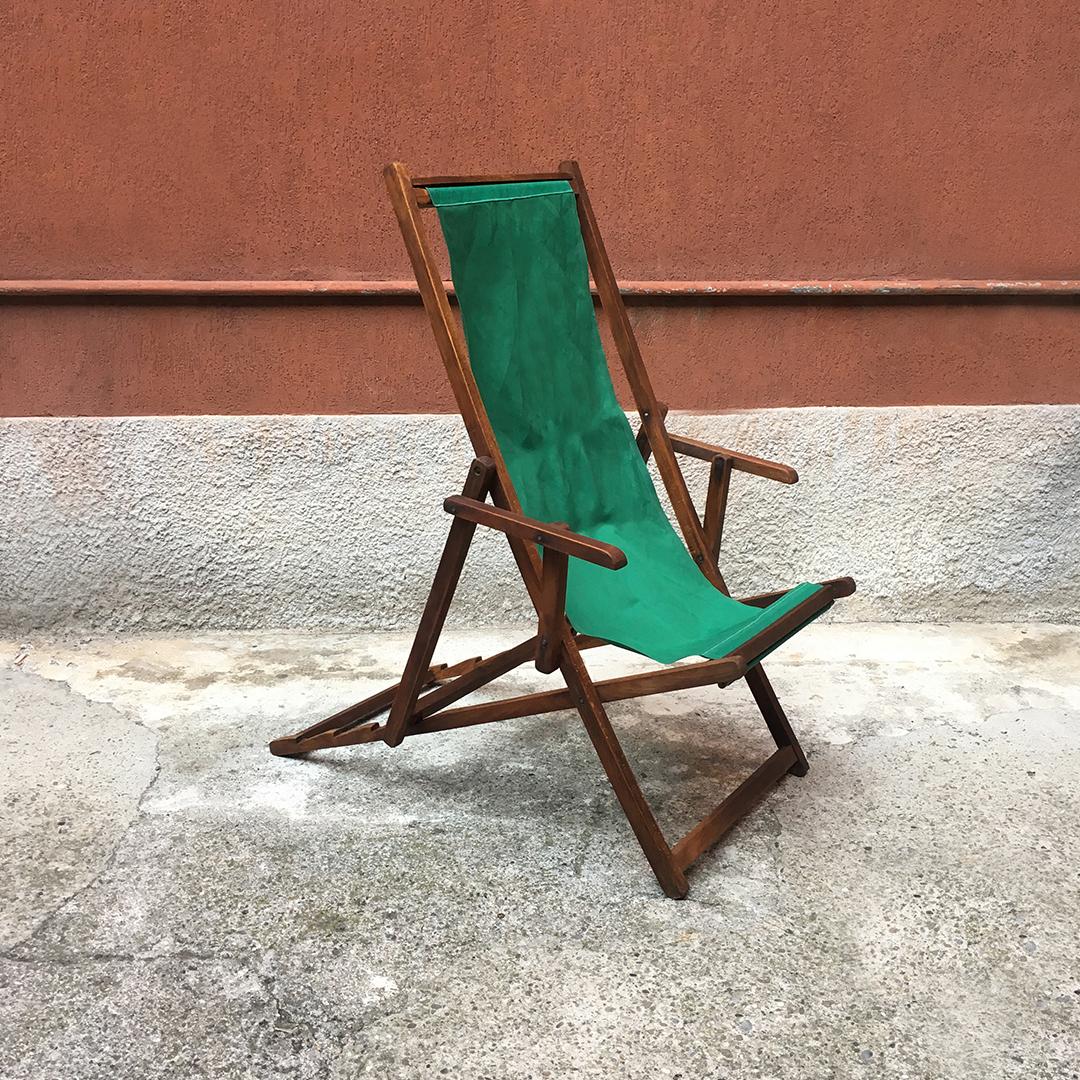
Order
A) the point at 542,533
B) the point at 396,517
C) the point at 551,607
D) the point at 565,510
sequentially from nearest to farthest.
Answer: the point at 542,533 → the point at 551,607 → the point at 565,510 → the point at 396,517

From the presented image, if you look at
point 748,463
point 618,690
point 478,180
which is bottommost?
point 618,690

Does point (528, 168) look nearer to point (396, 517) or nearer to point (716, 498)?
point (396, 517)

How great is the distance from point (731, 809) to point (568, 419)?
99 centimetres

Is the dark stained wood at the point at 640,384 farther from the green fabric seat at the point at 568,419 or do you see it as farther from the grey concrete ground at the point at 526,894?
the grey concrete ground at the point at 526,894

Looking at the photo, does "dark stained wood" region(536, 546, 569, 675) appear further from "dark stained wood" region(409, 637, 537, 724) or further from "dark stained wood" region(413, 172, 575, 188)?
"dark stained wood" region(413, 172, 575, 188)

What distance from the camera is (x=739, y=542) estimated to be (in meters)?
3.77

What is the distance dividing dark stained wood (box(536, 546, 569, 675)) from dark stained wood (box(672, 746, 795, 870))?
1.53 ft

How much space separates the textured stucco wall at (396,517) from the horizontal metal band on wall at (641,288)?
0.38 meters

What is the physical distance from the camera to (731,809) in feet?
8.02

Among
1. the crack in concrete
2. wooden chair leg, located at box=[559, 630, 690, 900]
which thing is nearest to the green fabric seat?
wooden chair leg, located at box=[559, 630, 690, 900]

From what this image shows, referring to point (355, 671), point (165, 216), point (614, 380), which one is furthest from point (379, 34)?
point (355, 671)

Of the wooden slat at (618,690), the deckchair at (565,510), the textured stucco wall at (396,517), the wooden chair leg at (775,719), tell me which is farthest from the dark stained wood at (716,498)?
the textured stucco wall at (396,517)

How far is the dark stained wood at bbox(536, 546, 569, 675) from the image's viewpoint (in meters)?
2.16

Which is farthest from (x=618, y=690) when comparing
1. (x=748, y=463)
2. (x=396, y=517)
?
(x=396, y=517)
